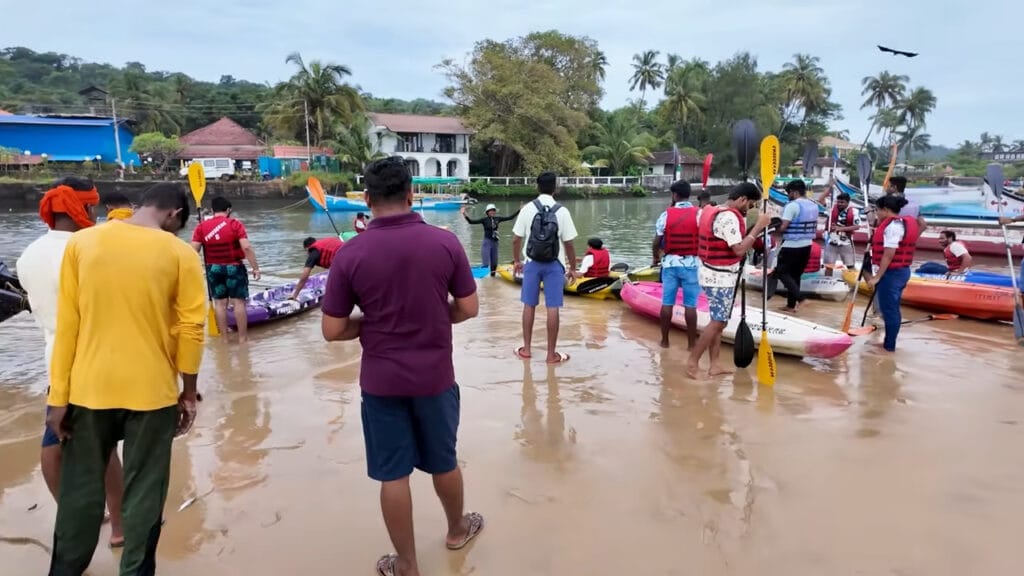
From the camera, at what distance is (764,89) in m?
63.0

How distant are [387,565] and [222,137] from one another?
170 feet

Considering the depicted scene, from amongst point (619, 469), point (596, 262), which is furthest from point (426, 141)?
point (619, 469)

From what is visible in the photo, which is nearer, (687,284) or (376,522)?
(376,522)

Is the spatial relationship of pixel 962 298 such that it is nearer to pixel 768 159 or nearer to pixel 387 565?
pixel 768 159

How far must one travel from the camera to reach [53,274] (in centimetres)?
291

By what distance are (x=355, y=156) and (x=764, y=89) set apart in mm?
43769

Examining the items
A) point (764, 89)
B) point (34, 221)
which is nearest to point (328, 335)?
point (34, 221)

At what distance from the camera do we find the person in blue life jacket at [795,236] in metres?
8.28

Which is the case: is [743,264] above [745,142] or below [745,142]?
below

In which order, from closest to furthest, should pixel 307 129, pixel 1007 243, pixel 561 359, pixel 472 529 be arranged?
pixel 472 529 < pixel 561 359 < pixel 1007 243 < pixel 307 129

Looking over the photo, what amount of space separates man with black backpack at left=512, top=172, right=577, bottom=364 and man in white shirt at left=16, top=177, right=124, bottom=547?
354cm

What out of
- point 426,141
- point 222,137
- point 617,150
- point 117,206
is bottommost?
point 117,206

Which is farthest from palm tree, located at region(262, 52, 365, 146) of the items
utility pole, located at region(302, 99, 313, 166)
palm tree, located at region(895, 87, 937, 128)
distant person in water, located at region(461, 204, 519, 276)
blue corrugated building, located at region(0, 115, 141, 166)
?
palm tree, located at region(895, 87, 937, 128)

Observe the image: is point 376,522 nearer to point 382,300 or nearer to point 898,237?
point 382,300
